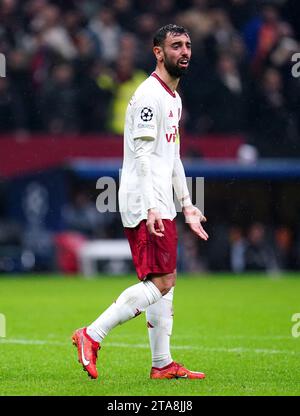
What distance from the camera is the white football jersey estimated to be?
22.4 ft

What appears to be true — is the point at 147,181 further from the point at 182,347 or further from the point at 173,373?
the point at 182,347

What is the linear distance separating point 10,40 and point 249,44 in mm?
4241

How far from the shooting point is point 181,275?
18.9 meters

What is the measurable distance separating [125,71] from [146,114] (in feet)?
42.9

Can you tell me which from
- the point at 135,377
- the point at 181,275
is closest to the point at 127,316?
the point at 135,377

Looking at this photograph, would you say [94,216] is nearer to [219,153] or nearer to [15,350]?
[219,153]

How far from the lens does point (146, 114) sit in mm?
6793

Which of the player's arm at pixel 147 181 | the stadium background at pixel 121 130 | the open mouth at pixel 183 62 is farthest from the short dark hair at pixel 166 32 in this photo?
the stadium background at pixel 121 130

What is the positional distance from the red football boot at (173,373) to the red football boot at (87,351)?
480mm

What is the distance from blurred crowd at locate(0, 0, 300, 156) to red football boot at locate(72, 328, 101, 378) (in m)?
12.5

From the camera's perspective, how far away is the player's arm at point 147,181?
664 centimetres

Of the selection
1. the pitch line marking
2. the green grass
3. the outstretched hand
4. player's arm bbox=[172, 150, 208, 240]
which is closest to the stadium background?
the green grass

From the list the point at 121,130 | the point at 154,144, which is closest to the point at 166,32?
the point at 154,144

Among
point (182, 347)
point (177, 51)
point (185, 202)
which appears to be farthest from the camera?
point (182, 347)
